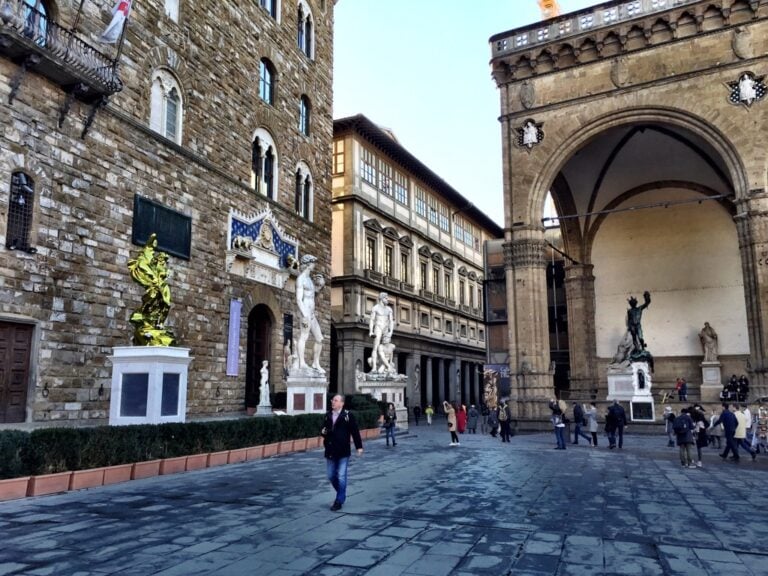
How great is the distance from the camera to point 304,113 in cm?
2669

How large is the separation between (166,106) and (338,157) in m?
18.7

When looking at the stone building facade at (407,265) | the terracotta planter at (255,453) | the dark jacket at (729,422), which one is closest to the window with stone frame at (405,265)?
the stone building facade at (407,265)

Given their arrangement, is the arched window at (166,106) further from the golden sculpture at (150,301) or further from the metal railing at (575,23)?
the metal railing at (575,23)

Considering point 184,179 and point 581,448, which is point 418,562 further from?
point 184,179

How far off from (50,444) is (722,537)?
8.72m

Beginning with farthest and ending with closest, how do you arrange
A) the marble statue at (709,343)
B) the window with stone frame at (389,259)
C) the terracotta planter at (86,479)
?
the window with stone frame at (389,259), the marble statue at (709,343), the terracotta planter at (86,479)

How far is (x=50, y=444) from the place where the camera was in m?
8.84

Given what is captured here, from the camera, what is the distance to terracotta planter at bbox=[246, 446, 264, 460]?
13467mm

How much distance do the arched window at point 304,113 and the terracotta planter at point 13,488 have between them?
20.1 meters

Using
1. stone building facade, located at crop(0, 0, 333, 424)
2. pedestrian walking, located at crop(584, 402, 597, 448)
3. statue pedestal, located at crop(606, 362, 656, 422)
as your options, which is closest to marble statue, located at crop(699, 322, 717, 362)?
statue pedestal, located at crop(606, 362, 656, 422)

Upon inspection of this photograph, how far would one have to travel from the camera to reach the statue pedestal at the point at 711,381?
27.5 m

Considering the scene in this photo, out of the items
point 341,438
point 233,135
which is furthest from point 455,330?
point 341,438

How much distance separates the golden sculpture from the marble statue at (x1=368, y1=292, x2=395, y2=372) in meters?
11.8

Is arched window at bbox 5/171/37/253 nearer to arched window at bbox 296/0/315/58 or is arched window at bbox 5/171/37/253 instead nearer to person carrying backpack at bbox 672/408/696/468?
person carrying backpack at bbox 672/408/696/468
